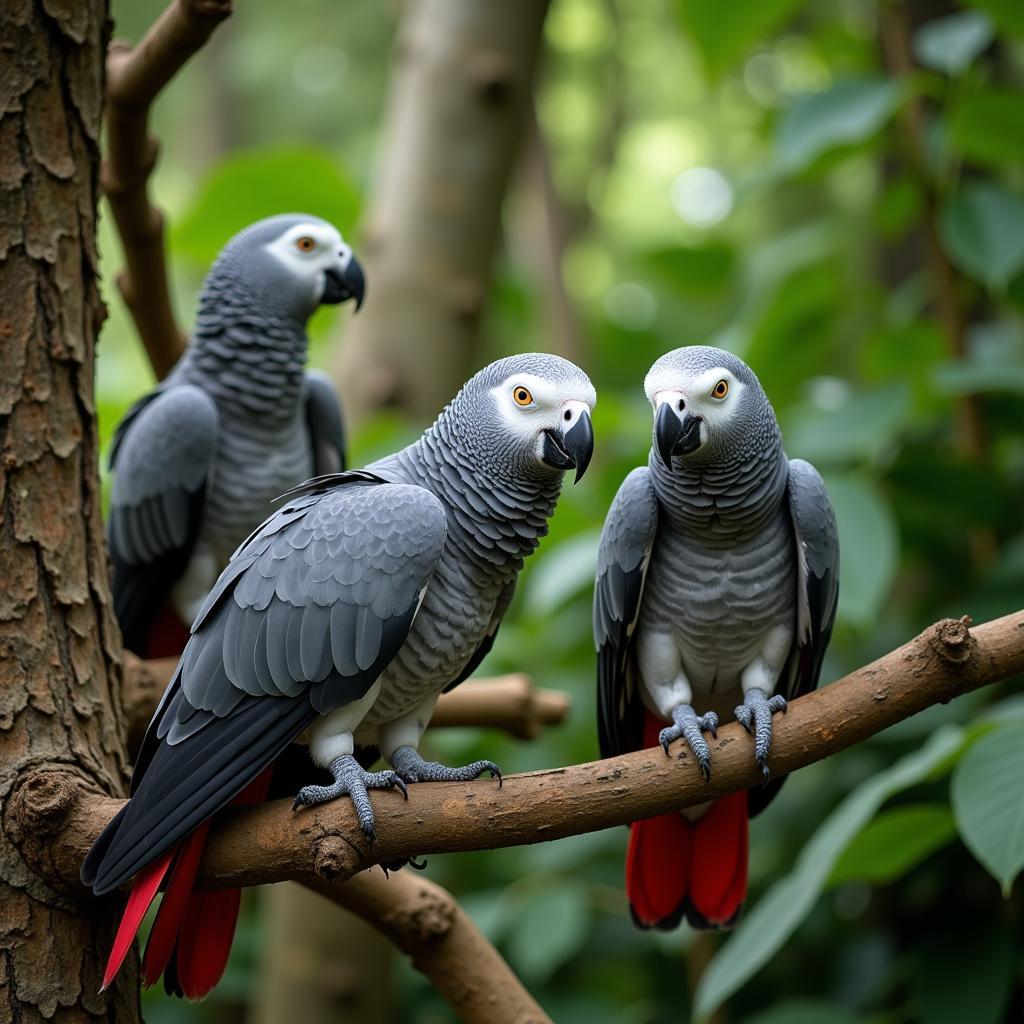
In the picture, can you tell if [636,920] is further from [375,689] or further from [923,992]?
[923,992]

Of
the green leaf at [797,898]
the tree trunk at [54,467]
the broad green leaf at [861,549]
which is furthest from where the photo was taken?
the broad green leaf at [861,549]

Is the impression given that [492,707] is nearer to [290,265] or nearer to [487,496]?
[487,496]

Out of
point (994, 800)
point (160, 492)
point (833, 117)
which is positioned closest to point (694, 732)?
point (994, 800)

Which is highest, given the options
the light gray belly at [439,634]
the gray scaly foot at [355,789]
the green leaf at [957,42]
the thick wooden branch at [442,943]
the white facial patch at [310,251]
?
the green leaf at [957,42]

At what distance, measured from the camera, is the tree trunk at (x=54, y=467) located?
1415mm

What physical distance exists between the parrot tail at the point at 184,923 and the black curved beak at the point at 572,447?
600mm

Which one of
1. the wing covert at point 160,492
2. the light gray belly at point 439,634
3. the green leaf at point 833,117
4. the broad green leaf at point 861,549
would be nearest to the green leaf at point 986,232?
the green leaf at point 833,117

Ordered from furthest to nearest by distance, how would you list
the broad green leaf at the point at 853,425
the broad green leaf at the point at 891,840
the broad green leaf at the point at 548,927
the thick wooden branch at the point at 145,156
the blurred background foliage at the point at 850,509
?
the broad green leaf at the point at 548,927, the broad green leaf at the point at 853,425, the blurred background foliage at the point at 850,509, the broad green leaf at the point at 891,840, the thick wooden branch at the point at 145,156

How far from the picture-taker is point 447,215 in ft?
9.75

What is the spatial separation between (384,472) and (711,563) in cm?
47

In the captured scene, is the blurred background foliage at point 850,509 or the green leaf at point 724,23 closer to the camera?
the blurred background foliage at point 850,509

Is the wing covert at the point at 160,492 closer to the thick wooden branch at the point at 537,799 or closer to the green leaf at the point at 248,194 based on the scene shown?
the thick wooden branch at the point at 537,799

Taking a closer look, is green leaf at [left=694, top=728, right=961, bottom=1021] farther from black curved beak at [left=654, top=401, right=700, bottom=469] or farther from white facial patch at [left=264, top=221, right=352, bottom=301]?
white facial patch at [left=264, top=221, right=352, bottom=301]

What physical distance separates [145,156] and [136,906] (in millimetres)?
1249
